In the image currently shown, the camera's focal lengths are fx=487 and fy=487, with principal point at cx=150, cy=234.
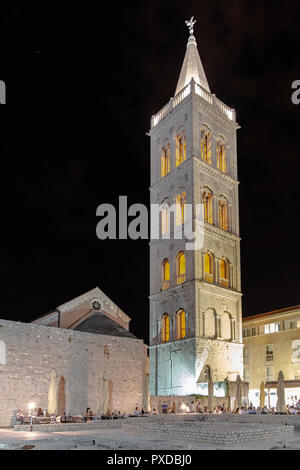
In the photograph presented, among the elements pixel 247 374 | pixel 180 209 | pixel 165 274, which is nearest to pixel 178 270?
pixel 165 274

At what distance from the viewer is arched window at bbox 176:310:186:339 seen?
35781mm

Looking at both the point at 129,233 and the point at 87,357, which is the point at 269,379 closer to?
the point at 129,233

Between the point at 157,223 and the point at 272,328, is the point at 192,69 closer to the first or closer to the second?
the point at 157,223

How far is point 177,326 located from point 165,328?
194 cm

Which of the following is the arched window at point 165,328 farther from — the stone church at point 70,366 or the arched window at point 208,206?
the arched window at point 208,206

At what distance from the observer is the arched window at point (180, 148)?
1555 inches

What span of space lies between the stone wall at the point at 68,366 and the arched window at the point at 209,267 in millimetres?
8572

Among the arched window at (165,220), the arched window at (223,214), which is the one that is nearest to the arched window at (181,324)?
the arched window at (165,220)

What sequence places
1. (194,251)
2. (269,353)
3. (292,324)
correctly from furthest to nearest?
(269,353), (292,324), (194,251)

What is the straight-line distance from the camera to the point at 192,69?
140ft

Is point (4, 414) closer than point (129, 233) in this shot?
Yes

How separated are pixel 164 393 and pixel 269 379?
1206cm
